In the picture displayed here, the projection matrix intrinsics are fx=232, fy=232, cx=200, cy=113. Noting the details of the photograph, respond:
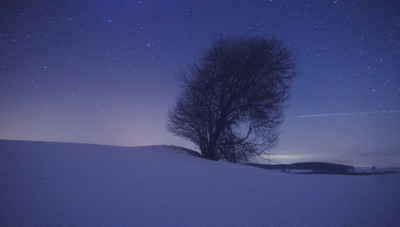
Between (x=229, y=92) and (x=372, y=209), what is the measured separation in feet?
25.7

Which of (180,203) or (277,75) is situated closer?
(180,203)

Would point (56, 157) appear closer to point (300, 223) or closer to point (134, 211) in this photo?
point (134, 211)

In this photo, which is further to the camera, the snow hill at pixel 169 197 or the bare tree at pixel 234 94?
the bare tree at pixel 234 94

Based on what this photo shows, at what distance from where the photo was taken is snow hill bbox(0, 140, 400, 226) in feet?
8.69

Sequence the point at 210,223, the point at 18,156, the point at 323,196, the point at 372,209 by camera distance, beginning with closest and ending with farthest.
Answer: the point at 210,223 → the point at 372,209 → the point at 323,196 → the point at 18,156

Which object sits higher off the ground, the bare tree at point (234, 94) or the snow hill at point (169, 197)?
the bare tree at point (234, 94)

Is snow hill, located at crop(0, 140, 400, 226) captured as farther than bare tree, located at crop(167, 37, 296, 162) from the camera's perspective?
No

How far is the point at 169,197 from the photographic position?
334 cm

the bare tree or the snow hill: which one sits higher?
the bare tree


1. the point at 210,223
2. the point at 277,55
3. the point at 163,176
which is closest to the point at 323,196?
the point at 210,223

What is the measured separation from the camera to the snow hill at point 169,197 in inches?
104

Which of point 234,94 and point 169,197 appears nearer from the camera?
point 169,197

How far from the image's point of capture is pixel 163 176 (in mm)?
4406

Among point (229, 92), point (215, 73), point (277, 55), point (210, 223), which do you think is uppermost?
point (277, 55)
